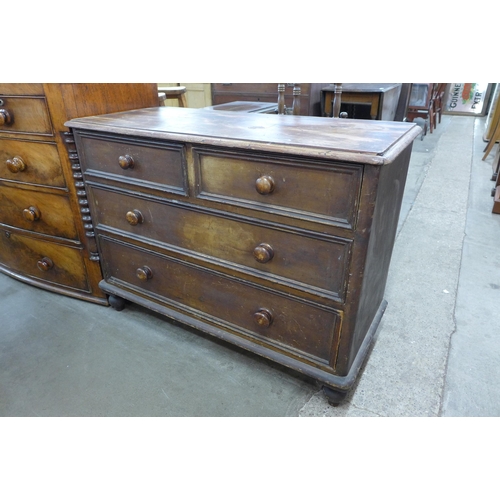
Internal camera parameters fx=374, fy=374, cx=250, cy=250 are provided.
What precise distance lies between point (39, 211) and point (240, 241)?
1.01 meters

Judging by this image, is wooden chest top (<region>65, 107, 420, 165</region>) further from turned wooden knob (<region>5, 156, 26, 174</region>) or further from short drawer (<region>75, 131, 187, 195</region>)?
turned wooden knob (<region>5, 156, 26, 174</region>)

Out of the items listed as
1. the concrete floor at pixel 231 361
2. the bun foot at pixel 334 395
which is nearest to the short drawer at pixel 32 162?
the concrete floor at pixel 231 361

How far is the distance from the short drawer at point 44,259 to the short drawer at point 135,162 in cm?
45

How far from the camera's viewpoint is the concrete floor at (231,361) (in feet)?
4.02

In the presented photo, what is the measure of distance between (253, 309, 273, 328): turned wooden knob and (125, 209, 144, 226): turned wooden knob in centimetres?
54

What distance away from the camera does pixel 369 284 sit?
1.14m

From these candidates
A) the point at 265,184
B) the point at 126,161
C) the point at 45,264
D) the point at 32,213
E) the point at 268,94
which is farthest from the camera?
the point at 268,94

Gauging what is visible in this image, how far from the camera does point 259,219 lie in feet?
3.53

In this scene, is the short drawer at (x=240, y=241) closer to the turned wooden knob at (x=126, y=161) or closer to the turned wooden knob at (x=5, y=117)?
the turned wooden knob at (x=126, y=161)

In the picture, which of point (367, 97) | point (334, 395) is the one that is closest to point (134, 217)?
point (334, 395)

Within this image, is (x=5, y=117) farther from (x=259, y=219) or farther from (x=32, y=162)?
(x=259, y=219)

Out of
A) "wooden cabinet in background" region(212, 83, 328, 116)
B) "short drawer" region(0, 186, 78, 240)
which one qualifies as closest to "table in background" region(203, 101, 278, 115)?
"short drawer" region(0, 186, 78, 240)

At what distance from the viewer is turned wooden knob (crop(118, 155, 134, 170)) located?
1247 millimetres
